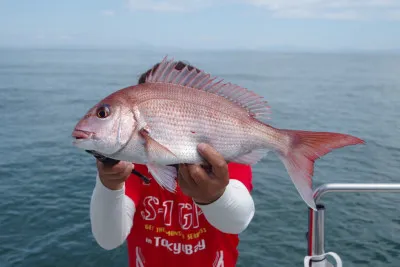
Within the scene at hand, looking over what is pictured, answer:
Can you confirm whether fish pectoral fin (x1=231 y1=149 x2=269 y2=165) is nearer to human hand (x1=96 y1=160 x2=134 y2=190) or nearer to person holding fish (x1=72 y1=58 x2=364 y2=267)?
person holding fish (x1=72 y1=58 x2=364 y2=267)

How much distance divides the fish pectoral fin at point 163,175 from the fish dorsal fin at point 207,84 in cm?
51

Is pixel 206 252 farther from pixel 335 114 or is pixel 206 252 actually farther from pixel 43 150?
pixel 335 114

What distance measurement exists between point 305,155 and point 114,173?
1.17 meters

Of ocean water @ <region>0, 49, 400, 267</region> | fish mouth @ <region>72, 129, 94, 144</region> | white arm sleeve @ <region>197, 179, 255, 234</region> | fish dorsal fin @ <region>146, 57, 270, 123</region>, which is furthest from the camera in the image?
ocean water @ <region>0, 49, 400, 267</region>

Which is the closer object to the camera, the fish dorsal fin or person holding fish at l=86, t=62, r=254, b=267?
the fish dorsal fin

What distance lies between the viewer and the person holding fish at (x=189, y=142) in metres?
2.16

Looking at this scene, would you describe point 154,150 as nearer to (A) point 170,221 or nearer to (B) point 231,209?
(B) point 231,209

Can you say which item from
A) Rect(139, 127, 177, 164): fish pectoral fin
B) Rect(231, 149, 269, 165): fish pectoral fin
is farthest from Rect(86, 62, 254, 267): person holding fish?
Rect(139, 127, 177, 164): fish pectoral fin

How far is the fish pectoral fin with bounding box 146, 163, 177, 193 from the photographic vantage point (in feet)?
7.29

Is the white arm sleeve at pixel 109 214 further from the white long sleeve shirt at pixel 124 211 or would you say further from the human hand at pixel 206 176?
the human hand at pixel 206 176

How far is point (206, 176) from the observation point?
241cm

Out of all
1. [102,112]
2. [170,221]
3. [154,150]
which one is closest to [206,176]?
[154,150]

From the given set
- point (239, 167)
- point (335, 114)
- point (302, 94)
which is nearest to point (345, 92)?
point (302, 94)

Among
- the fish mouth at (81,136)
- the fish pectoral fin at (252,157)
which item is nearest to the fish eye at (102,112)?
the fish mouth at (81,136)
